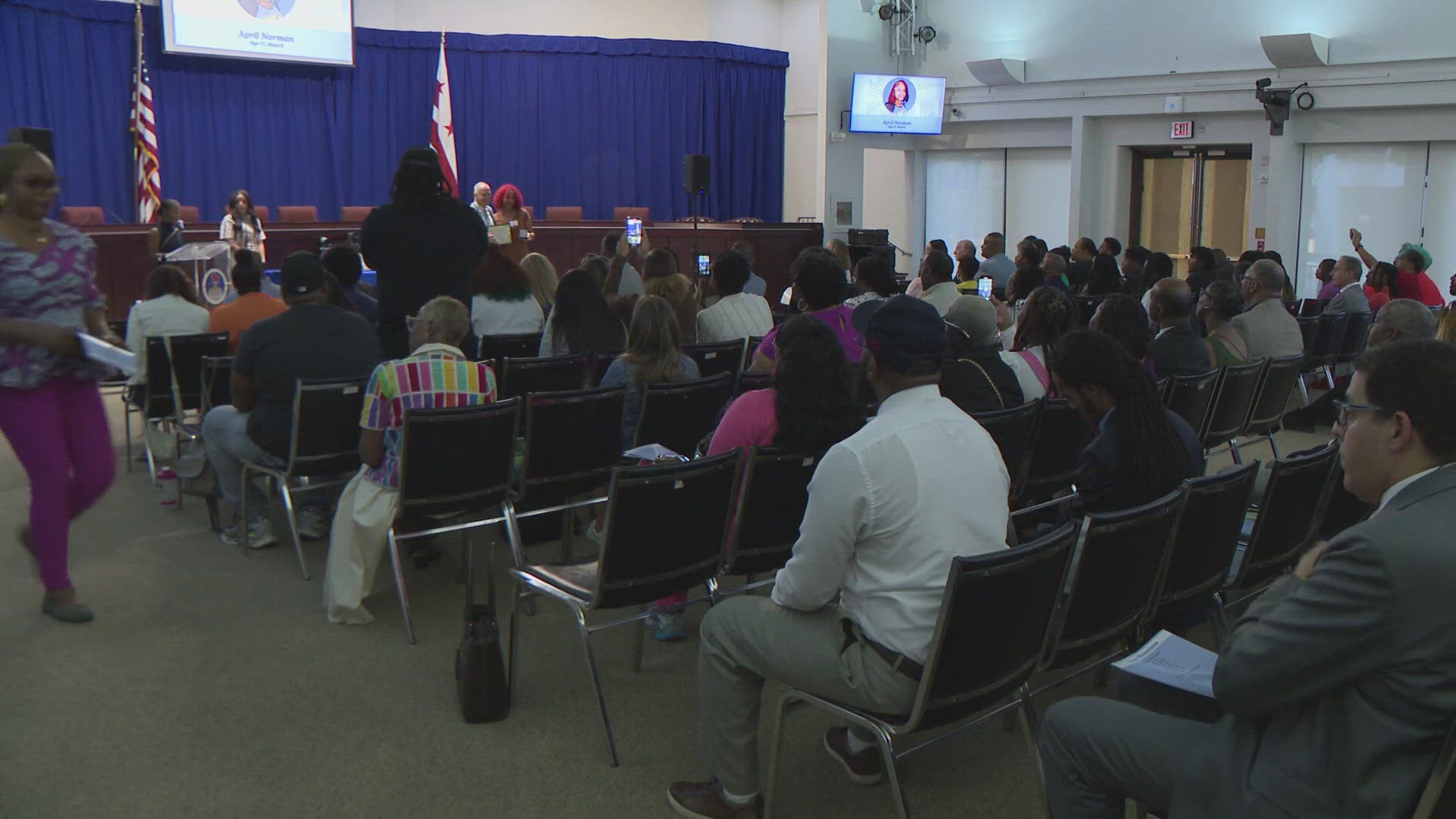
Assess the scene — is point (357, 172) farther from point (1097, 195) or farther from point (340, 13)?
point (1097, 195)

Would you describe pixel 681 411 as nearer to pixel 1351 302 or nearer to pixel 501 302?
pixel 501 302

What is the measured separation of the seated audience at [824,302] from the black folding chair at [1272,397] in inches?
78.2

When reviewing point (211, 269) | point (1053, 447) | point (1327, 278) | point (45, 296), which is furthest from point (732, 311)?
point (211, 269)

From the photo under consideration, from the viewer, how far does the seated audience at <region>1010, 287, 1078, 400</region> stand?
4.60 meters

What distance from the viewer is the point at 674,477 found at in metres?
2.99

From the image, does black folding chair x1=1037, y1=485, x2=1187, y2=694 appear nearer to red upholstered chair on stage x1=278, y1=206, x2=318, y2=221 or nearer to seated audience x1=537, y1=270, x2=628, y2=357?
seated audience x1=537, y1=270, x2=628, y2=357

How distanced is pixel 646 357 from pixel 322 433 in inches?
48.8

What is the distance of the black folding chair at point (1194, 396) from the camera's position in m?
4.86

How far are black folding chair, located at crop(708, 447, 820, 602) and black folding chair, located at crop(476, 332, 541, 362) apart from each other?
9.11 ft

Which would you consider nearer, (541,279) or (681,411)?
(681,411)

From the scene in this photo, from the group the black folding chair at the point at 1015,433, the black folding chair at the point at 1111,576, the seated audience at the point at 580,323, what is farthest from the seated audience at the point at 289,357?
the black folding chair at the point at 1111,576

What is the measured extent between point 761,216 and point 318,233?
25.3 ft

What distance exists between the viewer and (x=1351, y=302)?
26.6 ft

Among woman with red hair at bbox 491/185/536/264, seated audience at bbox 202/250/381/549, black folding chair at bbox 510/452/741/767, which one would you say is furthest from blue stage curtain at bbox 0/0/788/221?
black folding chair at bbox 510/452/741/767
